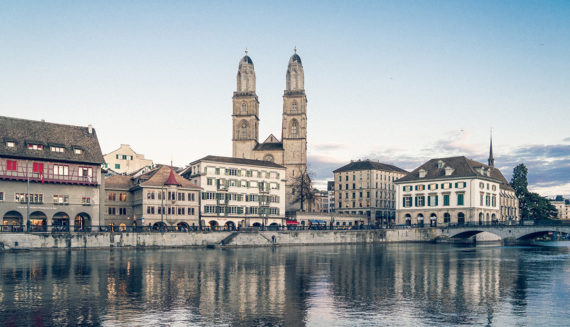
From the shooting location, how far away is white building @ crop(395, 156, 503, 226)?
10200 cm

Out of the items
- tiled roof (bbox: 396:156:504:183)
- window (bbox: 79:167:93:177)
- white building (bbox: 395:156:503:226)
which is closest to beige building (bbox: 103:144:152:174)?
window (bbox: 79:167:93:177)

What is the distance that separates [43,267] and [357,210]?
10732 cm

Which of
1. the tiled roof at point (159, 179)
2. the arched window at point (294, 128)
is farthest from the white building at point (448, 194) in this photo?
the tiled roof at point (159, 179)

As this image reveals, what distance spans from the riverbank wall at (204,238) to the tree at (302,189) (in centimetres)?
3354

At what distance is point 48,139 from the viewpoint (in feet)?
237

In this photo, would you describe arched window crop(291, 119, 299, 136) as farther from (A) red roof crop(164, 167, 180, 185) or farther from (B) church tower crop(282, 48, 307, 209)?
(A) red roof crop(164, 167, 180, 185)

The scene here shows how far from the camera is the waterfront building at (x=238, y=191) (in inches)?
3760

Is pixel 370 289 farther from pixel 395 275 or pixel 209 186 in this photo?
pixel 209 186

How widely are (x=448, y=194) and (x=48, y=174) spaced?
73005 millimetres

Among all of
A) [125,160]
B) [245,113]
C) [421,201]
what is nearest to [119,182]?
[125,160]

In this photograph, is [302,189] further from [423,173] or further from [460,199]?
[460,199]

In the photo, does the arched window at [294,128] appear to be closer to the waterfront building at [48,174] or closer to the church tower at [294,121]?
the church tower at [294,121]

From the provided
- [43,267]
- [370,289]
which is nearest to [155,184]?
[43,267]

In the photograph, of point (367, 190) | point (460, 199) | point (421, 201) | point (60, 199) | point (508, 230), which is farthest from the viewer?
point (367, 190)
